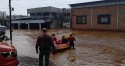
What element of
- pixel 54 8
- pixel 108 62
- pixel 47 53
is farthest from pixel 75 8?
pixel 47 53

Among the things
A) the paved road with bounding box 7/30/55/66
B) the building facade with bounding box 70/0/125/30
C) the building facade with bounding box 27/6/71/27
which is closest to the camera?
the paved road with bounding box 7/30/55/66

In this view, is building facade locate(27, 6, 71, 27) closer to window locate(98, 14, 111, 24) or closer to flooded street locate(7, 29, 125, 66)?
window locate(98, 14, 111, 24)

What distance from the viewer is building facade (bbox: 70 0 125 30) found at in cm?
3594

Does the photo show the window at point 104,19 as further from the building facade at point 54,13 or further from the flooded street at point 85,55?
the building facade at point 54,13

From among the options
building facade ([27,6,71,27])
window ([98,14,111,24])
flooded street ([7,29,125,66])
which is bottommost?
flooded street ([7,29,125,66])

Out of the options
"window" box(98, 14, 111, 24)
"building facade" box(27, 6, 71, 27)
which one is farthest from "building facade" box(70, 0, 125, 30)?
"building facade" box(27, 6, 71, 27)

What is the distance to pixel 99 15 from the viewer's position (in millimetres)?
38938

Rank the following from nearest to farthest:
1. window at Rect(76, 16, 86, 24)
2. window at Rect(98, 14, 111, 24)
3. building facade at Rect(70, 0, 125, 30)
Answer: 1. building facade at Rect(70, 0, 125, 30)
2. window at Rect(98, 14, 111, 24)
3. window at Rect(76, 16, 86, 24)

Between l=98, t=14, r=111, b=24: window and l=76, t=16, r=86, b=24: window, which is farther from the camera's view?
l=76, t=16, r=86, b=24: window

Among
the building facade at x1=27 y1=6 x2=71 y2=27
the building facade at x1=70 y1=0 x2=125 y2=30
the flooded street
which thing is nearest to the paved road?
the flooded street

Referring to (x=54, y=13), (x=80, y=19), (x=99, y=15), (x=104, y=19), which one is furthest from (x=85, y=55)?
(x=54, y=13)

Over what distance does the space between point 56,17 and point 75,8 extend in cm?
2165

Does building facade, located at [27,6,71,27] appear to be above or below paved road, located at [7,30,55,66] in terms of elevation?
above

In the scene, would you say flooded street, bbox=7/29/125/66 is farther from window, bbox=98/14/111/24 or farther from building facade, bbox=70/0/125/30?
window, bbox=98/14/111/24
